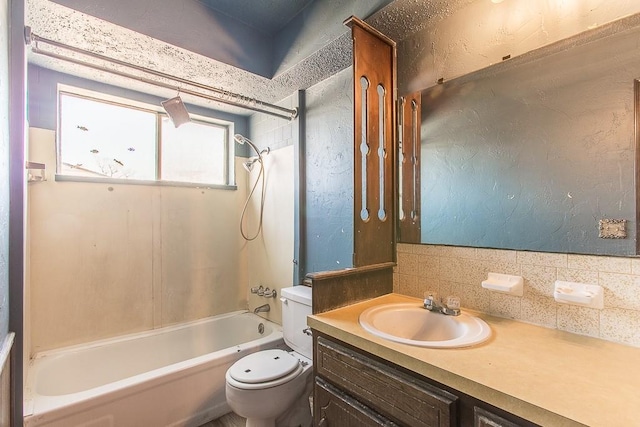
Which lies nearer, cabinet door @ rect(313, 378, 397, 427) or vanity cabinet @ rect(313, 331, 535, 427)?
vanity cabinet @ rect(313, 331, 535, 427)

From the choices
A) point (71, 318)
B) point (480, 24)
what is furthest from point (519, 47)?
point (71, 318)

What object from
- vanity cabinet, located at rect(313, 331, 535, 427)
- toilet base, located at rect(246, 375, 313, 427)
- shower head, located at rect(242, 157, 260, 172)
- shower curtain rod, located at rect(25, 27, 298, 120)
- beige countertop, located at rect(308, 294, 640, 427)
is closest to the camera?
beige countertop, located at rect(308, 294, 640, 427)

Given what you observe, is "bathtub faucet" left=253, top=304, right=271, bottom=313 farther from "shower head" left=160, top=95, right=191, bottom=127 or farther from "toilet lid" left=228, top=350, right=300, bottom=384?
"shower head" left=160, top=95, right=191, bottom=127

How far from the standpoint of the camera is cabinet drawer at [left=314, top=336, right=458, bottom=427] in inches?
31.5

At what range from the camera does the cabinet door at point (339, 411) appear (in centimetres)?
96

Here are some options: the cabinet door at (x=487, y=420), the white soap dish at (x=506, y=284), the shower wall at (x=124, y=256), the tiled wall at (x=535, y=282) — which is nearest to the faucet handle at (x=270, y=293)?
the shower wall at (x=124, y=256)

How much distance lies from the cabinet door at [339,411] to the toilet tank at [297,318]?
72 cm

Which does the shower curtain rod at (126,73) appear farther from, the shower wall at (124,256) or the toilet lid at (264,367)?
the toilet lid at (264,367)

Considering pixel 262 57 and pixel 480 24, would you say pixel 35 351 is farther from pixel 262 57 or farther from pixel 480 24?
pixel 480 24

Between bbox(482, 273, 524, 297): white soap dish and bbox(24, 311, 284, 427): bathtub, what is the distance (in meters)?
1.62

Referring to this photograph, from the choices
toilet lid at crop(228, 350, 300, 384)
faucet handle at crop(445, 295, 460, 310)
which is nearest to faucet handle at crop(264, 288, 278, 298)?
toilet lid at crop(228, 350, 300, 384)

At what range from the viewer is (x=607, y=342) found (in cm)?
95

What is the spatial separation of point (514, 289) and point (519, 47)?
3.21 ft

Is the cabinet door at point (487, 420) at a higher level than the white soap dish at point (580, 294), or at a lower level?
lower
